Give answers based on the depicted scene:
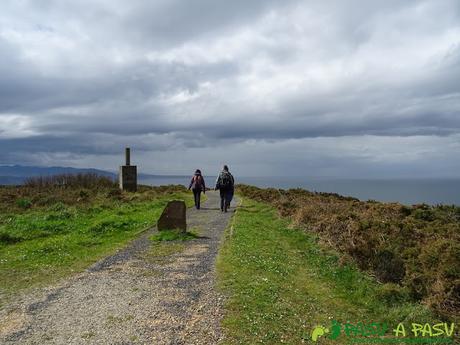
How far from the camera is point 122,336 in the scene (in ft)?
23.1

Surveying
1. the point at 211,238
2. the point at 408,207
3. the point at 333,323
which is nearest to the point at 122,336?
the point at 333,323

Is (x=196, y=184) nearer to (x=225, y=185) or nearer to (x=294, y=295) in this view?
(x=225, y=185)

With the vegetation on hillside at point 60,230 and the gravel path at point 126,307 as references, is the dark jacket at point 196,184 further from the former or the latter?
the gravel path at point 126,307

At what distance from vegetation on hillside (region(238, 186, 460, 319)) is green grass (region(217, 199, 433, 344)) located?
511 mm

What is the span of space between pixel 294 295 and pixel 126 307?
3.78m

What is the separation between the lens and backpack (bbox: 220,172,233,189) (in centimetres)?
2419

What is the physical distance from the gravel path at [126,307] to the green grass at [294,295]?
21.4 inches

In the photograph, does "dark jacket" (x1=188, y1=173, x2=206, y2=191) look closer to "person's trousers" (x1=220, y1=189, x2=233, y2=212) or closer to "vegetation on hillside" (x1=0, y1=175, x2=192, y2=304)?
"person's trousers" (x1=220, y1=189, x2=233, y2=212)

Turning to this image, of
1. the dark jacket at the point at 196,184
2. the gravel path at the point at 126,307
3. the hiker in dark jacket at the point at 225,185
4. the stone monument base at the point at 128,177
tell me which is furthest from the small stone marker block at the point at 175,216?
the stone monument base at the point at 128,177

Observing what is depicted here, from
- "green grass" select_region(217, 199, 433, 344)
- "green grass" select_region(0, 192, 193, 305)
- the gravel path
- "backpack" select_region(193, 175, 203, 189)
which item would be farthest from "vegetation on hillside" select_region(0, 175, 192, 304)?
"green grass" select_region(217, 199, 433, 344)

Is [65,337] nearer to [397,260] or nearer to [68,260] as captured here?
[68,260]

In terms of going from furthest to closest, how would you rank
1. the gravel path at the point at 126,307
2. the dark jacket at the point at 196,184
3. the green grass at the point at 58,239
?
1. the dark jacket at the point at 196,184
2. the green grass at the point at 58,239
3. the gravel path at the point at 126,307

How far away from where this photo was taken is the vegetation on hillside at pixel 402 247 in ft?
31.3

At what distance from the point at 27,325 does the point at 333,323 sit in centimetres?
577
